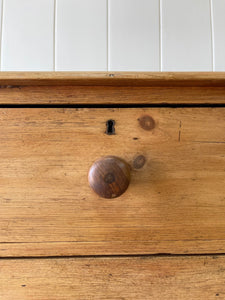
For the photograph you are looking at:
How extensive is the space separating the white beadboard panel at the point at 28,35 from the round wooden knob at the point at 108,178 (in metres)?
0.58

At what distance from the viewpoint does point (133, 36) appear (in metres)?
0.82

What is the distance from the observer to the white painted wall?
0.81 meters

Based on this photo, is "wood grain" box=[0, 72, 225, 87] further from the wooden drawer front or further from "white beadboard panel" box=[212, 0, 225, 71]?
"white beadboard panel" box=[212, 0, 225, 71]

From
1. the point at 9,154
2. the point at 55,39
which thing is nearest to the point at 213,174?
the point at 9,154

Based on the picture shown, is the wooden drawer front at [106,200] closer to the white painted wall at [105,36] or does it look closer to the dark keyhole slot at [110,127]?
the dark keyhole slot at [110,127]

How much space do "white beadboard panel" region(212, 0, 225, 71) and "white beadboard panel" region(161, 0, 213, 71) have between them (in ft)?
0.07

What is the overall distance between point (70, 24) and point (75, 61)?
115 mm

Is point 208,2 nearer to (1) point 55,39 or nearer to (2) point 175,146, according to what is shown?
(1) point 55,39

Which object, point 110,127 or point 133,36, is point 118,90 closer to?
point 110,127

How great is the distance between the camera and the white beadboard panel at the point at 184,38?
0.83 m

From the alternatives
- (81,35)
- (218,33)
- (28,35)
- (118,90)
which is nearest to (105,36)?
(81,35)

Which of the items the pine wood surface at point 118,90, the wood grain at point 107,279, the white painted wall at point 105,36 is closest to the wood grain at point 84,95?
the pine wood surface at point 118,90

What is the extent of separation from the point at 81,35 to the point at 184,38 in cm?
31

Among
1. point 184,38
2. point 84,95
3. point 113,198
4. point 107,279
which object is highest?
point 184,38
